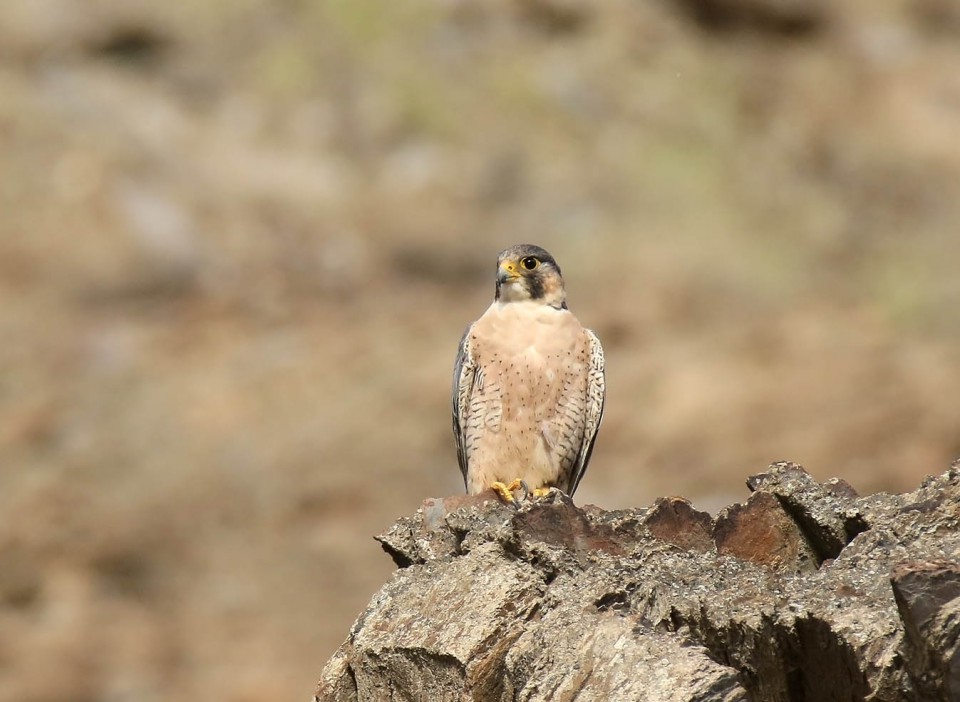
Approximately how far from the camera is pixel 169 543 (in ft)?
45.0

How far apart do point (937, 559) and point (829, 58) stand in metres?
13.0

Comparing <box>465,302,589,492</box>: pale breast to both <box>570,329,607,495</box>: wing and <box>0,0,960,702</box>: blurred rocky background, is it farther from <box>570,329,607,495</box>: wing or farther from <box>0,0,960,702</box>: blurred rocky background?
<box>0,0,960,702</box>: blurred rocky background

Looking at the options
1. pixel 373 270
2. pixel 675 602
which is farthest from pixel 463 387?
pixel 373 270

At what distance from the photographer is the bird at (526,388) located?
6941 mm

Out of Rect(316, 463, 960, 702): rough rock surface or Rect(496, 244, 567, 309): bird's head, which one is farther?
Rect(496, 244, 567, 309): bird's head

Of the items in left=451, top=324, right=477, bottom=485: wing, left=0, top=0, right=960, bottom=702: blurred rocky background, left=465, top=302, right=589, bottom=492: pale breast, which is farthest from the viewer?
left=0, top=0, right=960, bottom=702: blurred rocky background

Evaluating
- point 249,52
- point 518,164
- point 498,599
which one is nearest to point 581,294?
point 518,164

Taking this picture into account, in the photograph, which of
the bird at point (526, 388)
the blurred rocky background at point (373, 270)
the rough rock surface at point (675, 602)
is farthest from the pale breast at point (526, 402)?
the blurred rocky background at point (373, 270)

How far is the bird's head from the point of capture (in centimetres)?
717

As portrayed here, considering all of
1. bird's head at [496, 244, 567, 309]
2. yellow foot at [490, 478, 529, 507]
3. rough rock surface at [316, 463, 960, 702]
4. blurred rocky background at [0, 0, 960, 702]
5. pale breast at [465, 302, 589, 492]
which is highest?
blurred rocky background at [0, 0, 960, 702]

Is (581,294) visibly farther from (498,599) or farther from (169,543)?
(498,599)

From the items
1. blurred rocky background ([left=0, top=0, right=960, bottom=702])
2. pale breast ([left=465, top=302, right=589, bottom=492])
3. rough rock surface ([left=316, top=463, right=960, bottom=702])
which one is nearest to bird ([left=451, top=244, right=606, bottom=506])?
pale breast ([left=465, top=302, right=589, bottom=492])

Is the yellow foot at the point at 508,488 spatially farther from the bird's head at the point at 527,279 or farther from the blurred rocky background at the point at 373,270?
the blurred rocky background at the point at 373,270

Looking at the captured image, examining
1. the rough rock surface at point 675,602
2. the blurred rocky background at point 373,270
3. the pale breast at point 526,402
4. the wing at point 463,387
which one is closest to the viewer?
the rough rock surface at point 675,602
